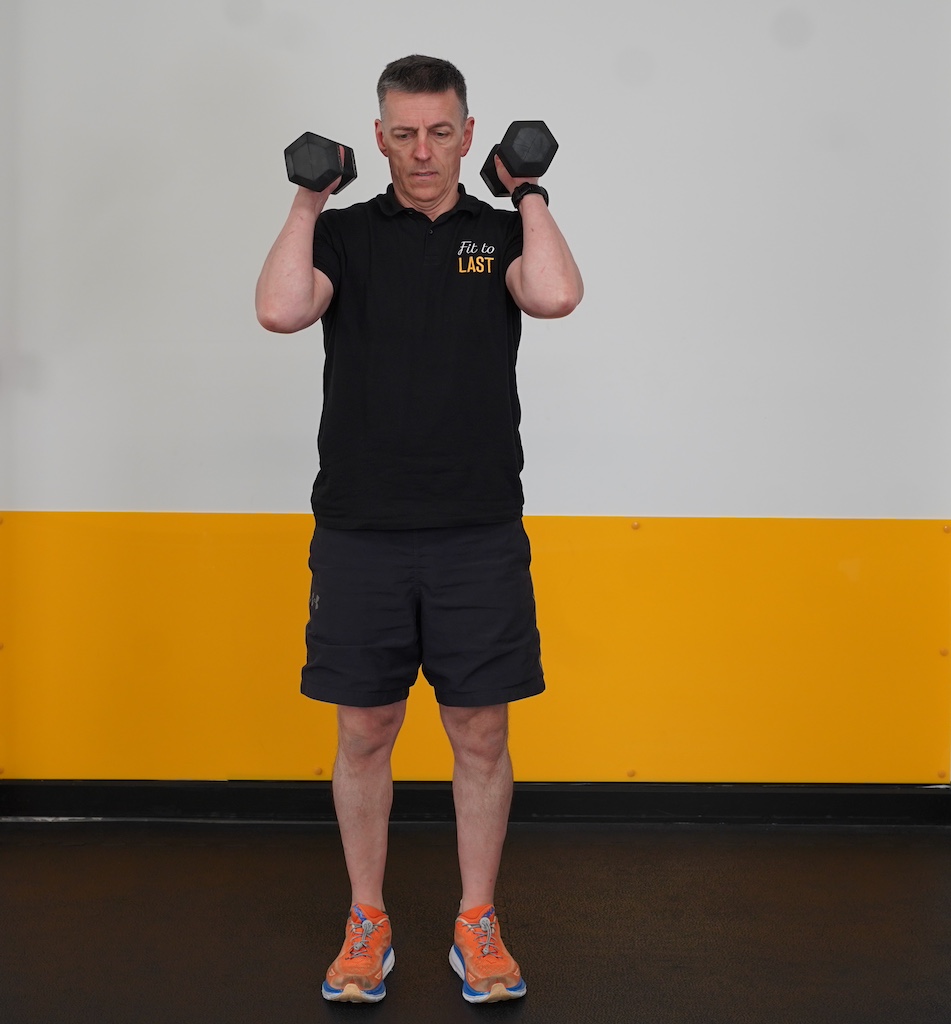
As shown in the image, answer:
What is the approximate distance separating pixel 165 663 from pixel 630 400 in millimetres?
1330

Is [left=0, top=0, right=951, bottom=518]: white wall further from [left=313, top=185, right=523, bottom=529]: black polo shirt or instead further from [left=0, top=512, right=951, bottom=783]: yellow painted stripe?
[left=313, top=185, right=523, bottom=529]: black polo shirt

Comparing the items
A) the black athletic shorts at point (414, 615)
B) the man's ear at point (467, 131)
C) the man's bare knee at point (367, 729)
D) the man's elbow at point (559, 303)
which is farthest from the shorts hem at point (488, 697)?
the man's ear at point (467, 131)

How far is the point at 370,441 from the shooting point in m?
1.82

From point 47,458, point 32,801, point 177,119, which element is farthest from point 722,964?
point 177,119

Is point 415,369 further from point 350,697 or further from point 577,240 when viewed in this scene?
point 577,240

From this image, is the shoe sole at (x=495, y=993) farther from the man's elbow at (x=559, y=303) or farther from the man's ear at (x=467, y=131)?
the man's ear at (x=467, y=131)

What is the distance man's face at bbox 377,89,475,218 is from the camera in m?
1.79

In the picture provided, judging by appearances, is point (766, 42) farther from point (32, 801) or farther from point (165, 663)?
point (32, 801)

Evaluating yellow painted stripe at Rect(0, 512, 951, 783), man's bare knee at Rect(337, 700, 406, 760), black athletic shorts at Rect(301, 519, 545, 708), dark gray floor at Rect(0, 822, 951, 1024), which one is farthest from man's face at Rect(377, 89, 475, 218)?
dark gray floor at Rect(0, 822, 951, 1024)

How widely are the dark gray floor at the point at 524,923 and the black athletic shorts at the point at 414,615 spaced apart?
519 millimetres

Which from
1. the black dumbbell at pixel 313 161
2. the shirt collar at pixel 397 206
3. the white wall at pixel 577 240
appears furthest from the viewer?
the white wall at pixel 577 240

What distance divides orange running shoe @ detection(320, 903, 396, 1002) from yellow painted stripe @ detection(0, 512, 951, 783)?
788 mm

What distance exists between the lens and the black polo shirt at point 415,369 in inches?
71.3

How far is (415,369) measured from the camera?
1.81 m
